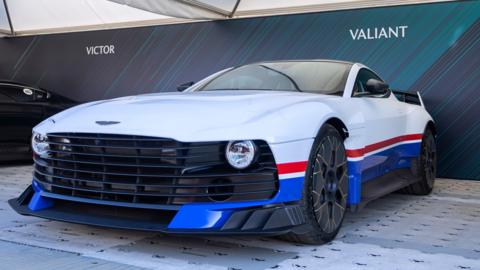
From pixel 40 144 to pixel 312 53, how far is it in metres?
4.52

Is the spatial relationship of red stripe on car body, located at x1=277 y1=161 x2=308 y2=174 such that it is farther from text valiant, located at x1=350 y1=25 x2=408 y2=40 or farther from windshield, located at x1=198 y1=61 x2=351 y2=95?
text valiant, located at x1=350 y1=25 x2=408 y2=40

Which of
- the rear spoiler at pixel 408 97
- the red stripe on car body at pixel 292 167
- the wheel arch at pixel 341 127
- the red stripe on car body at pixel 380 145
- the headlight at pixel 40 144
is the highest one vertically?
the rear spoiler at pixel 408 97

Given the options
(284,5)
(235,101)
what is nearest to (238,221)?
(235,101)

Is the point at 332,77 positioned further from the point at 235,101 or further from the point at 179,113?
the point at 179,113

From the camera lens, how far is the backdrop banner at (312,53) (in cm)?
614

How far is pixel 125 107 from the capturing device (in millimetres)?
3156

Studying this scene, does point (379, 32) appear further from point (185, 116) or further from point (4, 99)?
point (4, 99)

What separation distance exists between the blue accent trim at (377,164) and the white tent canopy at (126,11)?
8.44 ft

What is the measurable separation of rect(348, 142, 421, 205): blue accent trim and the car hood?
20.5 inches

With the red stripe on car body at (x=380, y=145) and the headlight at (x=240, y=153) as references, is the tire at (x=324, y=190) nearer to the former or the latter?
the red stripe on car body at (x=380, y=145)

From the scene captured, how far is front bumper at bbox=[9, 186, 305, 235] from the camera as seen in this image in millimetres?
2678

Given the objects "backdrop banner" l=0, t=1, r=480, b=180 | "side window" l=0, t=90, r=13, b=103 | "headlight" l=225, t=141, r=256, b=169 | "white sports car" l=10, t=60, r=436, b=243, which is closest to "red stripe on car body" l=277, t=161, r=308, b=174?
"white sports car" l=10, t=60, r=436, b=243

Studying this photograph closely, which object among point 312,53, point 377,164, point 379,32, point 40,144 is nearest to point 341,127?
point 377,164

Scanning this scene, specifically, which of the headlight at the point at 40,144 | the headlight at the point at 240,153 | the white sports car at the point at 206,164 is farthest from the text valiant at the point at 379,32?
the headlight at the point at 40,144
